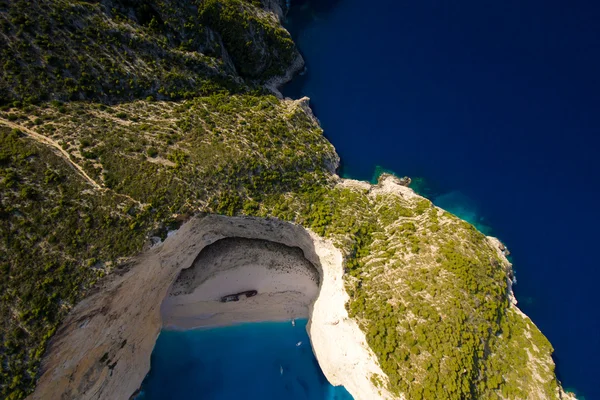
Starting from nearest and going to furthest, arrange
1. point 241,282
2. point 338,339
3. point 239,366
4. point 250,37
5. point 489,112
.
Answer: point 338,339 < point 239,366 < point 241,282 < point 250,37 < point 489,112

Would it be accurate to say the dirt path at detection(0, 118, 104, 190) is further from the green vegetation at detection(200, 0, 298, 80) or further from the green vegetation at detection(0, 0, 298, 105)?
the green vegetation at detection(200, 0, 298, 80)

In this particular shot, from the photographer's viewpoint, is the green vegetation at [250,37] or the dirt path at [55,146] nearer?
the dirt path at [55,146]

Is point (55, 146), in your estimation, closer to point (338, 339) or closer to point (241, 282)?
point (241, 282)

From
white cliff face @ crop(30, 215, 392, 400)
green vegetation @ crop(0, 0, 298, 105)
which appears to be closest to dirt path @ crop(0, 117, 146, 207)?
green vegetation @ crop(0, 0, 298, 105)

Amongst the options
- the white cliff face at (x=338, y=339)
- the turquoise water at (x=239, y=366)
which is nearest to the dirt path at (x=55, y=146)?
the white cliff face at (x=338, y=339)

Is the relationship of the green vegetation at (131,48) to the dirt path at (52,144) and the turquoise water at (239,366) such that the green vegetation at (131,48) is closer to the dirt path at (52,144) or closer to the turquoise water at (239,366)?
the dirt path at (52,144)

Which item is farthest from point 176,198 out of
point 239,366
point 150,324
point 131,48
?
point 239,366
